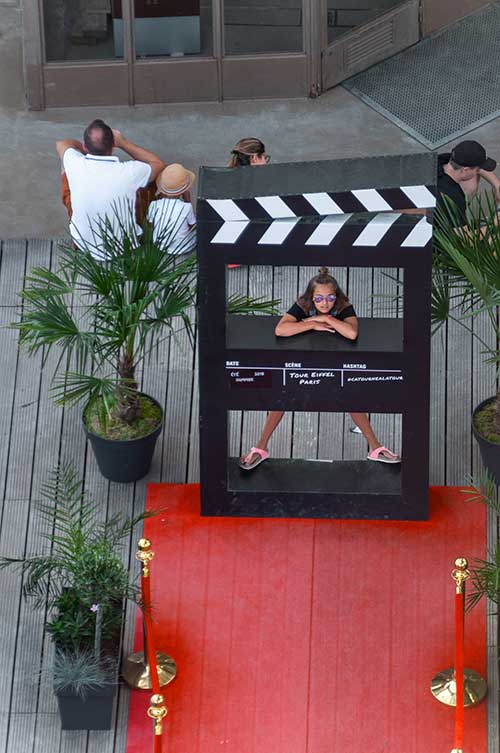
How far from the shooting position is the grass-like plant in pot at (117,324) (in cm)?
1238

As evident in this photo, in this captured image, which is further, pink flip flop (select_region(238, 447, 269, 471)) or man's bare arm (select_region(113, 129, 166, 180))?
man's bare arm (select_region(113, 129, 166, 180))

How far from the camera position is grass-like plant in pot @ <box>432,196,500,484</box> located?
12.2m

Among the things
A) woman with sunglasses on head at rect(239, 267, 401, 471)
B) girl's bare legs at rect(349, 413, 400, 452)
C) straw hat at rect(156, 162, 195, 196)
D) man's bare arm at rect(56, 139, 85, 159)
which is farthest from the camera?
man's bare arm at rect(56, 139, 85, 159)

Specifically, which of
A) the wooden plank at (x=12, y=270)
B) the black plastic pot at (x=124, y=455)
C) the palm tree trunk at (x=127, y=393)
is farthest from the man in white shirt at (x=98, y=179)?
the black plastic pot at (x=124, y=455)

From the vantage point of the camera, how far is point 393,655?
1241cm

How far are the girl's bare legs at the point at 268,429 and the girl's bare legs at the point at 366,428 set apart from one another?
47 centimetres

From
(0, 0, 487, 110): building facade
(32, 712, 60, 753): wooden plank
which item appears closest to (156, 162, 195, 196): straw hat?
(0, 0, 487, 110): building facade

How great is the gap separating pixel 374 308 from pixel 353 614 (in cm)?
244

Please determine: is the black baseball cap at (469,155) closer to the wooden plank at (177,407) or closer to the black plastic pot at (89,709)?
the wooden plank at (177,407)

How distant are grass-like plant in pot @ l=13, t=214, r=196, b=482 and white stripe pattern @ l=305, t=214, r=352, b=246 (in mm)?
862

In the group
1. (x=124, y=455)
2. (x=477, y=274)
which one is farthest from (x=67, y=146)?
(x=477, y=274)

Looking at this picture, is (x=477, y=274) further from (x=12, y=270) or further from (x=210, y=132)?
(x=210, y=132)

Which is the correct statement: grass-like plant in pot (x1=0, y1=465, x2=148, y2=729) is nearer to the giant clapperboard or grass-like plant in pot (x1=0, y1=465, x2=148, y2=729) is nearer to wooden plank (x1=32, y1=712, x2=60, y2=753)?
wooden plank (x1=32, y1=712, x2=60, y2=753)

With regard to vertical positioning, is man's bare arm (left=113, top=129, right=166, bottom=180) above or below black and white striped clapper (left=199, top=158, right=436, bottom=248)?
above
